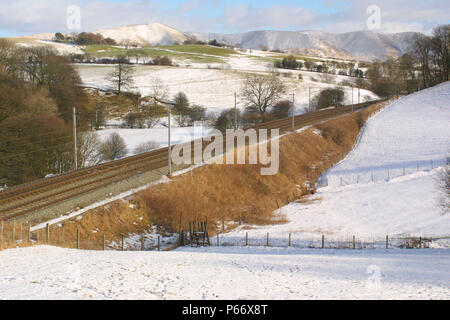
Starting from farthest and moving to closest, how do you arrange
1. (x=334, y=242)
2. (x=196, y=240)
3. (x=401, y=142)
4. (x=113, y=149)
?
1. (x=401, y=142)
2. (x=113, y=149)
3. (x=196, y=240)
4. (x=334, y=242)

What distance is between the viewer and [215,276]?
13305 millimetres

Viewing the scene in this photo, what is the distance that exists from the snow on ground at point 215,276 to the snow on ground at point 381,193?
7.95 m

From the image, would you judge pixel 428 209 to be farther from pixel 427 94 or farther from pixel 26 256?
pixel 427 94

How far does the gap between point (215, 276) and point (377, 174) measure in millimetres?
32228

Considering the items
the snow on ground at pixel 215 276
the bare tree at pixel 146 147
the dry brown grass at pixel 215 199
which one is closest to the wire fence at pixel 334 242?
the dry brown grass at pixel 215 199

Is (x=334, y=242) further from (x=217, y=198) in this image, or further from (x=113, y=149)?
(x=113, y=149)

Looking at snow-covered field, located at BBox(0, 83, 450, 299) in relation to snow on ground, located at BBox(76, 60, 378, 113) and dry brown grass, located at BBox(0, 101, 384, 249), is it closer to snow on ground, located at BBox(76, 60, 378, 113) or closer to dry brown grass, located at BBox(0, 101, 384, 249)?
dry brown grass, located at BBox(0, 101, 384, 249)

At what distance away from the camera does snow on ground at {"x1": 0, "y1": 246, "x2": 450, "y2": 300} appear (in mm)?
10992

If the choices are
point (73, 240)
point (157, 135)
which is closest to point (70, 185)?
point (73, 240)

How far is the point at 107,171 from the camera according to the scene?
98.1 feet

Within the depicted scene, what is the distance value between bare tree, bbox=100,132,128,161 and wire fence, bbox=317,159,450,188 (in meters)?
Answer: 20.7

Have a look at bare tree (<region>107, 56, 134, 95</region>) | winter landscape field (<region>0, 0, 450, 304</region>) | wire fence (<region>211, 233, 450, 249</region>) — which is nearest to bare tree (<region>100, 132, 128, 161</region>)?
winter landscape field (<region>0, 0, 450, 304</region>)

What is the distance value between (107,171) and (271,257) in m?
16.5
